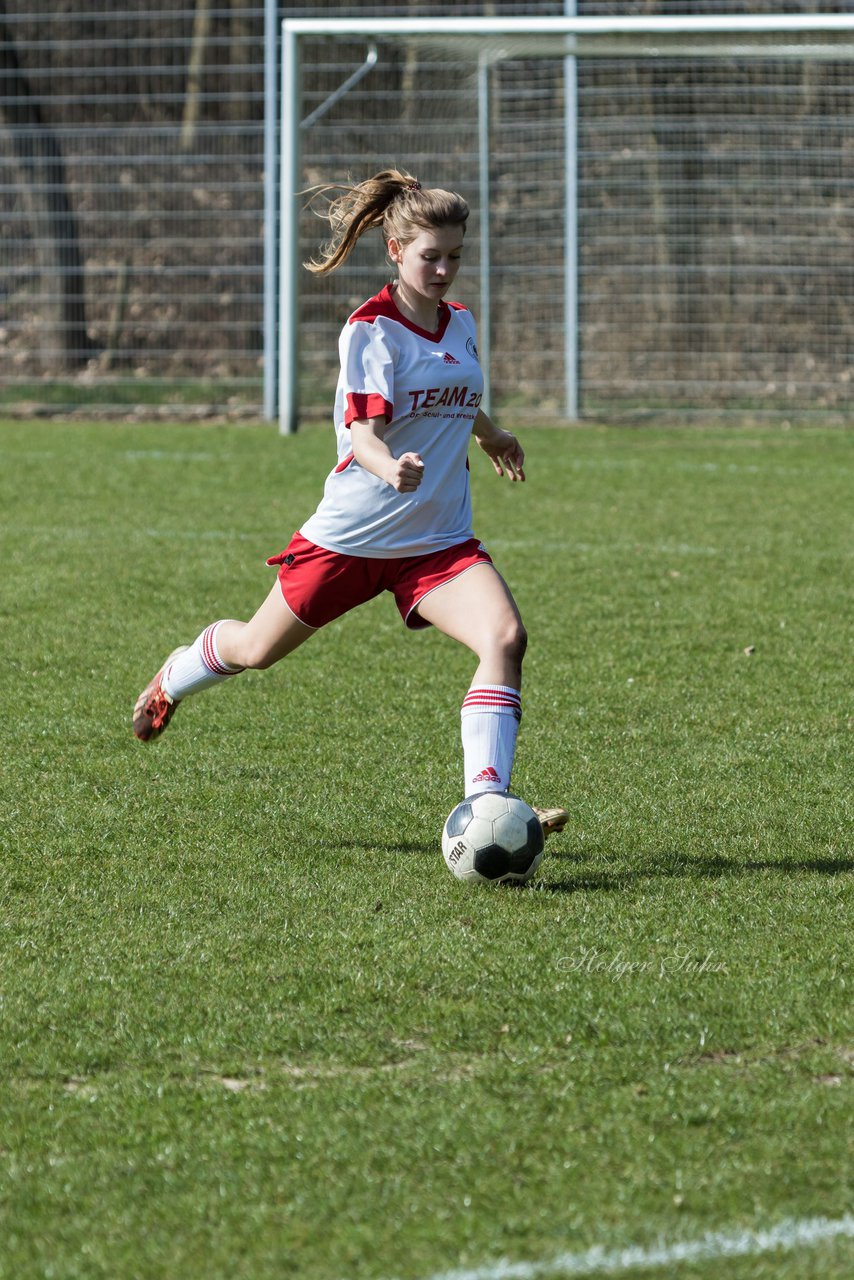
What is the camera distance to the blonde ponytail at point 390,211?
4.00 m

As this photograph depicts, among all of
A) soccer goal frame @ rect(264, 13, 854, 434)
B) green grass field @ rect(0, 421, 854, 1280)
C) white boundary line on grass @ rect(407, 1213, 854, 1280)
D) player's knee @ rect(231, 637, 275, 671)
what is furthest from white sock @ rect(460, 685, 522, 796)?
soccer goal frame @ rect(264, 13, 854, 434)

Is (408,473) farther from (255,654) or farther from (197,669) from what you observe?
(197,669)

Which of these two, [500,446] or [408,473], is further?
[500,446]

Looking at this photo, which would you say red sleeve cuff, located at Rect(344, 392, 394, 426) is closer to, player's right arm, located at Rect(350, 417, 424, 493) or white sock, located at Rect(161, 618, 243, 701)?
player's right arm, located at Rect(350, 417, 424, 493)

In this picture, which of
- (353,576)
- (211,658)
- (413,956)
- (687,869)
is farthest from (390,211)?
(413,956)

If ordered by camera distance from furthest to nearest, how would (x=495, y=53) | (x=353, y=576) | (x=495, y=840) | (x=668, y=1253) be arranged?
(x=495, y=53) → (x=353, y=576) → (x=495, y=840) → (x=668, y=1253)

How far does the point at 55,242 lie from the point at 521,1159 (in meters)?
15.0

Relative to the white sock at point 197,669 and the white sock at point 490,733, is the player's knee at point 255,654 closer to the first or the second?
the white sock at point 197,669

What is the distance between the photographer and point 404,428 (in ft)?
13.6

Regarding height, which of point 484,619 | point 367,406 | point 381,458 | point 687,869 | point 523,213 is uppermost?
point 523,213

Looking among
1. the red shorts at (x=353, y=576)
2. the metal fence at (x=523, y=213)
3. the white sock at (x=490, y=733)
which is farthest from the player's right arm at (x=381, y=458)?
the metal fence at (x=523, y=213)

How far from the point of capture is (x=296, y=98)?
1307cm

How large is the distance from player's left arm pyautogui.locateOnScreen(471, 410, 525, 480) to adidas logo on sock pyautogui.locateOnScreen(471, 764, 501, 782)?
3.12 ft

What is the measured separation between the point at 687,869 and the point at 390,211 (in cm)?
176
